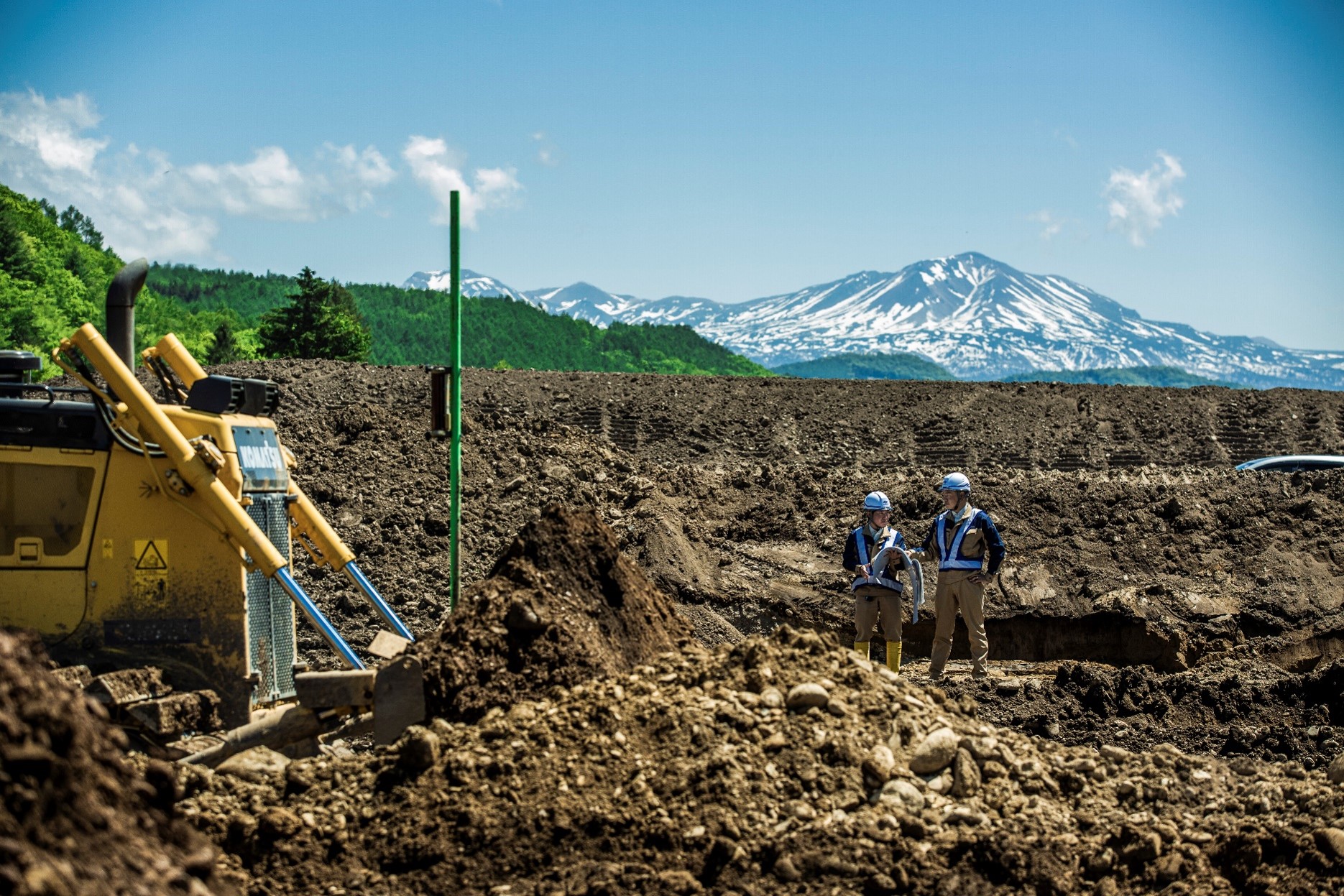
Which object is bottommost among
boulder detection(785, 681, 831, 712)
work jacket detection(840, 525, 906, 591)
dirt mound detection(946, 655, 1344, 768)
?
dirt mound detection(946, 655, 1344, 768)

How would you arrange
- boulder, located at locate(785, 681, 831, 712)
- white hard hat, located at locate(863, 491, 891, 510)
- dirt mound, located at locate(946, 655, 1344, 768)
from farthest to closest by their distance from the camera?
white hard hat, located at locate(863, 491, 891, 510) < dirt mound, located at locate(946, 655, 1344, 768) < boulder, located at locate(785, 681, 831, 712)

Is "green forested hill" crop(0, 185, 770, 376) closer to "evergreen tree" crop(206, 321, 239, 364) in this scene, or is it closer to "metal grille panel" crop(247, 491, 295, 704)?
"evergreen tree" crop(206, 321, 239, 364)

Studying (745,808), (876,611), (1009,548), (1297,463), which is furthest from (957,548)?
(1297,463)

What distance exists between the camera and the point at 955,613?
38.3 feet

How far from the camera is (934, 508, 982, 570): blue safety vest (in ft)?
36.5

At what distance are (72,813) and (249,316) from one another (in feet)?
272

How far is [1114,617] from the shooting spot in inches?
593

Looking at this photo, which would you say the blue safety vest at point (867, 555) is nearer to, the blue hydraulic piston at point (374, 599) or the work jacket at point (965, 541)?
the work jacket at point (965, 541)

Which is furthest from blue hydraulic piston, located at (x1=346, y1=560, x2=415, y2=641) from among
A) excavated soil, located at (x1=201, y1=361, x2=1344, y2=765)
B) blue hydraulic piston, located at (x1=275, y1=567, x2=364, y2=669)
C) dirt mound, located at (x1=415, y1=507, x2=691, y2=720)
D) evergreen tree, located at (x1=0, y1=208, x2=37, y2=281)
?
evergreen tree, located at (x1=0, y1=208, x2=37, y2=281)

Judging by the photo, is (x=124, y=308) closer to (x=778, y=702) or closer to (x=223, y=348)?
(x=778, y=702)

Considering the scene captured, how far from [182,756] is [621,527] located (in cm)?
1039

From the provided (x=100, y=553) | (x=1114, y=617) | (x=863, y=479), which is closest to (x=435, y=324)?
(x=863, y=479)

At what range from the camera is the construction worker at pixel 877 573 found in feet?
36.2

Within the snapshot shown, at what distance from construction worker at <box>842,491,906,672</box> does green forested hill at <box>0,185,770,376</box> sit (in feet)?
119
